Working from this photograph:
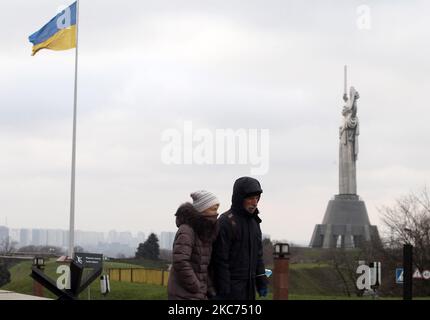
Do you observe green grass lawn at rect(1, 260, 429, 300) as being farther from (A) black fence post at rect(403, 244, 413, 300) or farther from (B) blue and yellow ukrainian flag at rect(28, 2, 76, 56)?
(B) blue and yellow ukrainian flag at rect(28, 2, 76, 56)

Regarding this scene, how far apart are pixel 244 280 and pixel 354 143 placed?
5320 centimetres

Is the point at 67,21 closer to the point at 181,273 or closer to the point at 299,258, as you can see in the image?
the point at 181,273

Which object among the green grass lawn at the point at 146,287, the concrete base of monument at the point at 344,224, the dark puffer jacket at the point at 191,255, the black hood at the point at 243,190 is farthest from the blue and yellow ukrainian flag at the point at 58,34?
the concrete base of monument at the point at 344,224

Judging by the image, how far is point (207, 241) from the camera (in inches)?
247

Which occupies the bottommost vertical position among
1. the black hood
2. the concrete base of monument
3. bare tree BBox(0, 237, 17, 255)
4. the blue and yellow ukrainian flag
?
bare tree BBox(0, 237, 17, 255)

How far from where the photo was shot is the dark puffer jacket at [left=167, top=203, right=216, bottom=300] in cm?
609

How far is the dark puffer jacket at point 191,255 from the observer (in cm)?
609

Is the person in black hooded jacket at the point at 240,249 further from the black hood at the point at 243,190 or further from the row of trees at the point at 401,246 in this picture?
the row of trees at the point at 401,246

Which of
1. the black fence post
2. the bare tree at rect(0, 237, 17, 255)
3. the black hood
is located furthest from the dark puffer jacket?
the bare tree at rect(0, 237, 17, 255)

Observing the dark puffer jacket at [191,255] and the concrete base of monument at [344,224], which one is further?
the concrete base of monument at [344,224]

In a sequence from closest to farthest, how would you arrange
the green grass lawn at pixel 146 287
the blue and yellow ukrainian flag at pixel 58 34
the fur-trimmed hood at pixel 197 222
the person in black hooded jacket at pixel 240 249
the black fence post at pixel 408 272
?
1. the fur-trimmed hood at pixel 197 222
2. the person in black hooded jacket at pixel 240 249
3. the black fence post at pixel 408 272
4. the green grass lawn at pixel 146 287
5. the blue and yellow ukrainian flag at pixel 58 34

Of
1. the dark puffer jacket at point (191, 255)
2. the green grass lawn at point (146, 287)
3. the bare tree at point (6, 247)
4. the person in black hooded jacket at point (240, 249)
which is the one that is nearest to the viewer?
the dark puffer jacket at point (191, 255)
